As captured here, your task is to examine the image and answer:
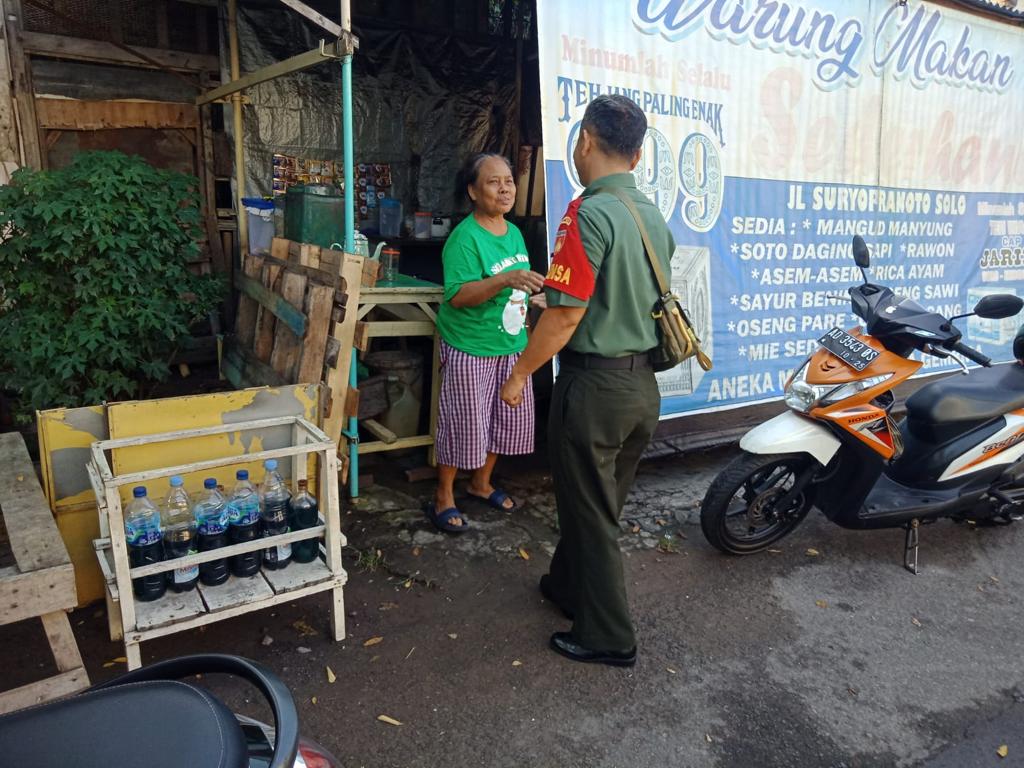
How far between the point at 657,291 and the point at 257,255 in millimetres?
3176

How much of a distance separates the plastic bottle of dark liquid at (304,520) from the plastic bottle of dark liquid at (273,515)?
0.03 meters

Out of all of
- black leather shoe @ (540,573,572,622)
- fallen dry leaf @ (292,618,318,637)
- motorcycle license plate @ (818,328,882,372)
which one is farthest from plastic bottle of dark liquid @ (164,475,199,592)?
motorcycle license plate @ (818,328,882,372)

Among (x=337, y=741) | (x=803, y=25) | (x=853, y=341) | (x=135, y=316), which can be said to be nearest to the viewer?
(x=337, y=741)

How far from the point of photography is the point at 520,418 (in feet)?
12.5

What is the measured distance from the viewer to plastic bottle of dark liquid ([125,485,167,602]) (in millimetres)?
2357

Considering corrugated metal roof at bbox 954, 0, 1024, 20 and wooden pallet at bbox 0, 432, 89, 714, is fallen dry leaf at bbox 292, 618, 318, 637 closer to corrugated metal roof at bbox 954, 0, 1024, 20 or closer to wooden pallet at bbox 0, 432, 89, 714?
wooden pallet at bbox 0, 432, 89, 714

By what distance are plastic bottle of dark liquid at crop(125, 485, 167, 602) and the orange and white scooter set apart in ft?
7.65

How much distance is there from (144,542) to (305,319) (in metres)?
1.39

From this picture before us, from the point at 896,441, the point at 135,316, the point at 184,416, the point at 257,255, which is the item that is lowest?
the point at 896,441

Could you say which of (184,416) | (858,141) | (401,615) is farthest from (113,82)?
(858,141)

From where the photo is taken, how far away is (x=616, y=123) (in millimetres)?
2375

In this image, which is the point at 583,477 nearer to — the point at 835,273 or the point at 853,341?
the point at 853,341

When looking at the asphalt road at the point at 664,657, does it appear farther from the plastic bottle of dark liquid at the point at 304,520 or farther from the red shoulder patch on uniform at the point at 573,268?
the red shoulder patch on uniform at the point at 573,268

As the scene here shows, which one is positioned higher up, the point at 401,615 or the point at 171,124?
the point at 171,124
